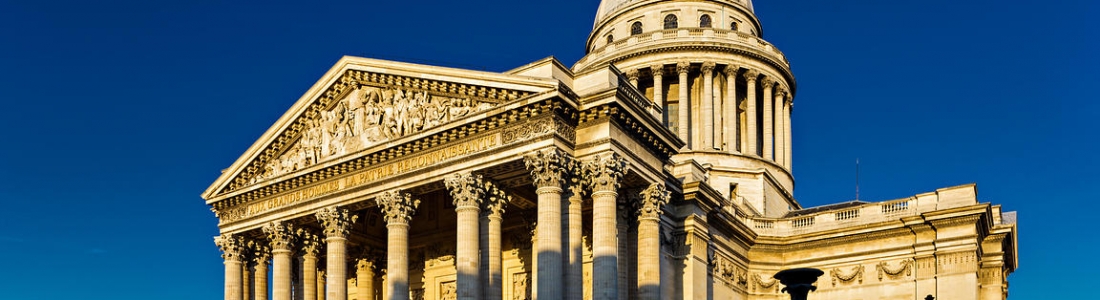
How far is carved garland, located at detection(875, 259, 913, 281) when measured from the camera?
4378 centimetres

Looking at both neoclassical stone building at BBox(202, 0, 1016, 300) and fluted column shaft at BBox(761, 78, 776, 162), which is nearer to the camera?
neoclassical stone building at BBox(202, 0, 1016, 300)

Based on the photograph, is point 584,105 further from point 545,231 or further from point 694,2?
point 694,2

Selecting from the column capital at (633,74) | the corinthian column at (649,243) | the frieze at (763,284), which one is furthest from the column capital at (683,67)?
the corinthian column at (649,243)

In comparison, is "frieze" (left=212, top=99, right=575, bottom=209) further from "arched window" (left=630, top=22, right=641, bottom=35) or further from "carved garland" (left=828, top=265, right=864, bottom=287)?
"arched window" (left=630, top=22, right=641, bottom=35)

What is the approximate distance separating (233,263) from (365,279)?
4.90 m

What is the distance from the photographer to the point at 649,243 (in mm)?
35344

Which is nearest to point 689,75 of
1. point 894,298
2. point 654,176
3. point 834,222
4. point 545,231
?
point 834,222

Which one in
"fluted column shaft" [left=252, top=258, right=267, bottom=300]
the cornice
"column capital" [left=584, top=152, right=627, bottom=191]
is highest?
the cornice

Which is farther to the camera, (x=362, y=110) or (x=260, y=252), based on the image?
(x=260, y=252)

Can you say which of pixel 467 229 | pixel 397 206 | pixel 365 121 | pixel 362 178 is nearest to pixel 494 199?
pixel 467 229

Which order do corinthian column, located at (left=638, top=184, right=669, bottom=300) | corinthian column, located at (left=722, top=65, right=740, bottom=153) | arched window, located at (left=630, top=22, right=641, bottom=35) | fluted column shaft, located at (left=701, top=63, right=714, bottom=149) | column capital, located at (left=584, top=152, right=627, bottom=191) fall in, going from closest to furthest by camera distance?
column capital, located at (left=584, top=152, right=627, bottom=191) < corinthian column, located at (left=638, top=184, right=669, bottom=300) < fluted column shaft, located at (left=701, top=63, right=714, bottom=149) < corinthian column, located at (left=722, top=65, right=740, bottom=153) < arched window, located at (left=630, top=22, right=641, bottom=35)

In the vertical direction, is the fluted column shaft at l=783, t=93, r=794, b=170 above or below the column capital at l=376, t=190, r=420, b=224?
above

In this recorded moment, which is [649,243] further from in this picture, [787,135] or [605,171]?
[787,135]

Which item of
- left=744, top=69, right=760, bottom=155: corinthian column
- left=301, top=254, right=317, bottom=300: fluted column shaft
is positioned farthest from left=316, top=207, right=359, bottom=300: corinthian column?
left=744, top=69, right=760, bottom=155: corinthian column
